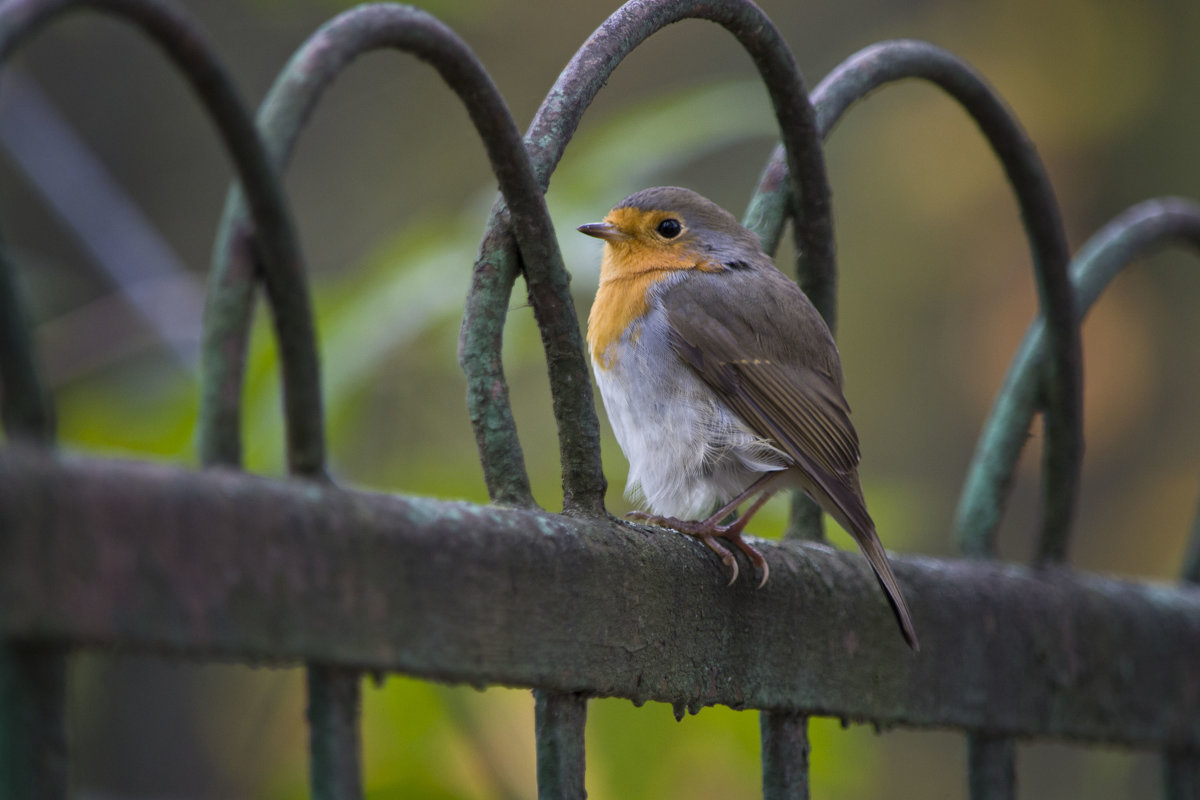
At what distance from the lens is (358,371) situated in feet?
6.23

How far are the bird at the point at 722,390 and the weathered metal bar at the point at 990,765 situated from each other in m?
0.35

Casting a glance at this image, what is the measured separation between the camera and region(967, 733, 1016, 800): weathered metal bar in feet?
5.83

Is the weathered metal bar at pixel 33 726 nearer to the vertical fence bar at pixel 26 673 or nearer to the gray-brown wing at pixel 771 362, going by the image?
the vertical fence bar at pixel 26 673

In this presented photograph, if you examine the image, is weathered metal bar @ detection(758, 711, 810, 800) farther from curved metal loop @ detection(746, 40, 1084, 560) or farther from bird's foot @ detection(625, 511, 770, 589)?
curved metal loop @ detection(746, 40, 1084, 560)

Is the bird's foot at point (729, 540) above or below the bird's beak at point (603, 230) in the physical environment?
below

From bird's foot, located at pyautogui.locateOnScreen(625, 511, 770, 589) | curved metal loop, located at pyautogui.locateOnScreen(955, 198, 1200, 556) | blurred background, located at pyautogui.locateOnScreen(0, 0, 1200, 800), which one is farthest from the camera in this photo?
blurred background, located at pyautogui.locateOnScreen(0, 0, 1200, 800)

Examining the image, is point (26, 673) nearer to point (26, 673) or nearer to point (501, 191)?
point (26, 673)

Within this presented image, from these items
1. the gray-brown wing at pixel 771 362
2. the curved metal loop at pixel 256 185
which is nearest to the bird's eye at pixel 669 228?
the gray-brown wing at pixel 771 362

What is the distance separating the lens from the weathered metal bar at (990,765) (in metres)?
1.78

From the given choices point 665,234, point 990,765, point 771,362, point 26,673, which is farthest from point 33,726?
point 665,234

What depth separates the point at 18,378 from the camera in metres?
0.75

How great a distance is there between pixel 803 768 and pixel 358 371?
818mm

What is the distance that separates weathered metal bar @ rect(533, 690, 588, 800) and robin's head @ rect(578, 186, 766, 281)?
1.58 meters

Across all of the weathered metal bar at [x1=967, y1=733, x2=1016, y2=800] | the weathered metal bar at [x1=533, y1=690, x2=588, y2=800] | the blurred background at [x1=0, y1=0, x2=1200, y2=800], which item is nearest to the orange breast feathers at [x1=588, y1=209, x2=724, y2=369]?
the blurred background at [x1=0, y1=0, x2=1200, y2=800]
